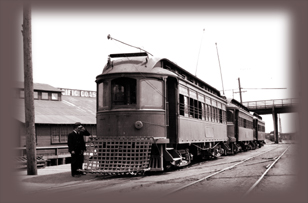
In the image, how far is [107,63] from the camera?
1266 cm

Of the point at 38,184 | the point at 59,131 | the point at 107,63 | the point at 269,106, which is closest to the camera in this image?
the point at 38,184

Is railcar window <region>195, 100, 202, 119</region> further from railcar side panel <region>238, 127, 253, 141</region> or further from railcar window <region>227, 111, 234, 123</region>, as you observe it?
railcar side panel <region>238, 127, 253, 141</region>

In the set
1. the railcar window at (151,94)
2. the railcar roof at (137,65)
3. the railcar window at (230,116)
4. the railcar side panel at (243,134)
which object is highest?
the railcar roof at (137,65)

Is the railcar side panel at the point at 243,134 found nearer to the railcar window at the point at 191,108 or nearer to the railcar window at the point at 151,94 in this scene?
the railcar window at the point at 191,108

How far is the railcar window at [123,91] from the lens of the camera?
39.4 feet

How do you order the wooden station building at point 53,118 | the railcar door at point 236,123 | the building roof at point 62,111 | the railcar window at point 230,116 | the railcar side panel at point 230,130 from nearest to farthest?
1. the railcar side panel at point 230,130
2. the railcar window at point 230,116
3. the railcar door at point 236,123
4. the wooden station building at point 53,118
5. the building roof at point 62,111

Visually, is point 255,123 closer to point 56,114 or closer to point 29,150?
point 56,114

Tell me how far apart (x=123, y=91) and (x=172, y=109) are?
1906 mm

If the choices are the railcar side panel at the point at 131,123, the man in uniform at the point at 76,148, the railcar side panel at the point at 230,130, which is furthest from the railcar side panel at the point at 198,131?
the railcar side panel at the point at 230,130

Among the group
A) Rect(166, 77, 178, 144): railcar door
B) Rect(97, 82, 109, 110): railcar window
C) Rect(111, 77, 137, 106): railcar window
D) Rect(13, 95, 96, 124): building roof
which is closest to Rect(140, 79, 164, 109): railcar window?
Rect(111, 77, 137, 106): railcar window

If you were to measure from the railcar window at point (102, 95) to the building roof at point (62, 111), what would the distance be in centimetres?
1609

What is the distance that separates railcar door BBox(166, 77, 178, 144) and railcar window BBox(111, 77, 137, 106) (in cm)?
151

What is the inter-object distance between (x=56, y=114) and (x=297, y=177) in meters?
24.5

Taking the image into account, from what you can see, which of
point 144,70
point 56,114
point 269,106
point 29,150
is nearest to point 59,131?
point 56,114
